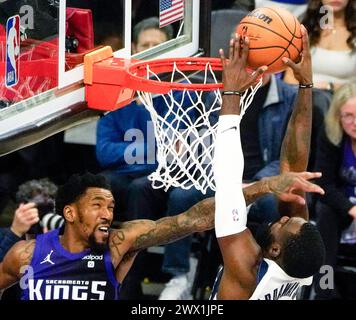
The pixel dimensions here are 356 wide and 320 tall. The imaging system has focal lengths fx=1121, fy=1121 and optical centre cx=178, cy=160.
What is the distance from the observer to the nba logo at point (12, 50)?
3383 mm

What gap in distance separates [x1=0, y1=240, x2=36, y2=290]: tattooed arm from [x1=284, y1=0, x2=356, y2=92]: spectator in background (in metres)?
1.36

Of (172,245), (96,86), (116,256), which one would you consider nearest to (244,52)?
(96,86)

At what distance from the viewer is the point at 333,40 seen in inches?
171

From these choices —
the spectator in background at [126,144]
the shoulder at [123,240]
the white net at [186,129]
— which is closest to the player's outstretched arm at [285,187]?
the white net at [186,129]

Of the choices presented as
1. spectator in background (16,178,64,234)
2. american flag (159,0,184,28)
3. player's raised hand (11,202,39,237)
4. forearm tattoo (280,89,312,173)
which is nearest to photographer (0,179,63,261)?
spectator in background (16,178,64,234)

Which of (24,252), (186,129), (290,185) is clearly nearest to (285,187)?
(290,185)

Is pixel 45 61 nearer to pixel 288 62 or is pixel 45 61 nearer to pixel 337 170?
pixel 288 62

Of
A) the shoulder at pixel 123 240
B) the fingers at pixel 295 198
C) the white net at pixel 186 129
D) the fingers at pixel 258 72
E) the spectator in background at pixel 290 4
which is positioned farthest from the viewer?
the spectator in background at pixel 290 4

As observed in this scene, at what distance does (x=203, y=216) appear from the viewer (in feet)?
11.9

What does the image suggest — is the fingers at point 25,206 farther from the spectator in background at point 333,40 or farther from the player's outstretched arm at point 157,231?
the spectator in background at point 333,40

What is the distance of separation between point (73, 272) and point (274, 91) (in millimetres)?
1055

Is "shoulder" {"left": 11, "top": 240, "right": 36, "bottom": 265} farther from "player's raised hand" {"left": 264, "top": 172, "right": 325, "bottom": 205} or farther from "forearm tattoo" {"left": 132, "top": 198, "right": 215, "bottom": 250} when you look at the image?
"player's raised hand" {"left": 264, "top": 172, "right": 325, "bottom": 205}

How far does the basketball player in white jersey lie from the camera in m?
3.21

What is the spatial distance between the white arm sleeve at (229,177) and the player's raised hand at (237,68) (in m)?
0.10
